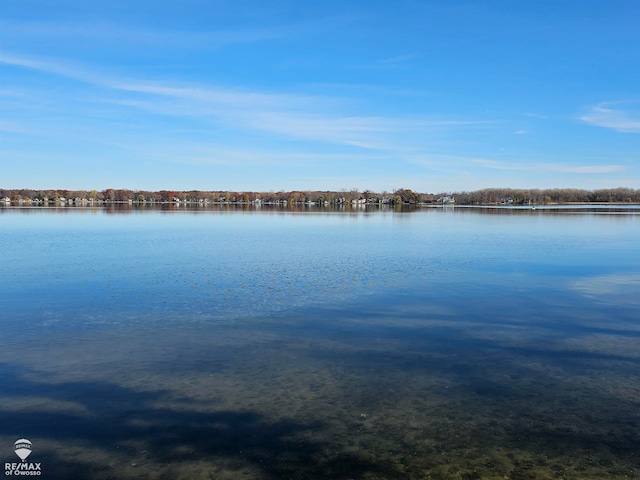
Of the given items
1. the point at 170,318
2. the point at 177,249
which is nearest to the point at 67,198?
the point at 177,249

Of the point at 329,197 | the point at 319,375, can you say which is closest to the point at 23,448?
the point at 319,375

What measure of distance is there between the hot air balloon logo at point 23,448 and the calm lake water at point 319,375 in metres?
0.06

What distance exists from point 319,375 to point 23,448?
3.59 meters

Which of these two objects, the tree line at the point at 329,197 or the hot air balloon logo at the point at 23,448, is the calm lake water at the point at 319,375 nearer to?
the hot air balloon logo at the point at 23,448

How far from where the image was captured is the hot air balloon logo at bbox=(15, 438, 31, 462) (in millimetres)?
4762

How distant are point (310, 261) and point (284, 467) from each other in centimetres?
1358

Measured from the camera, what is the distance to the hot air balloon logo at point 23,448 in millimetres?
4762

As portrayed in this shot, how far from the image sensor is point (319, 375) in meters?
6.95

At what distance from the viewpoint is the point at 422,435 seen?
5.25 metres

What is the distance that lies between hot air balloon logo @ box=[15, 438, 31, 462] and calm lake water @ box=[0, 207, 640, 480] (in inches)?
2.6

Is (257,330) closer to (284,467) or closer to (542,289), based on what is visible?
(284,467)
